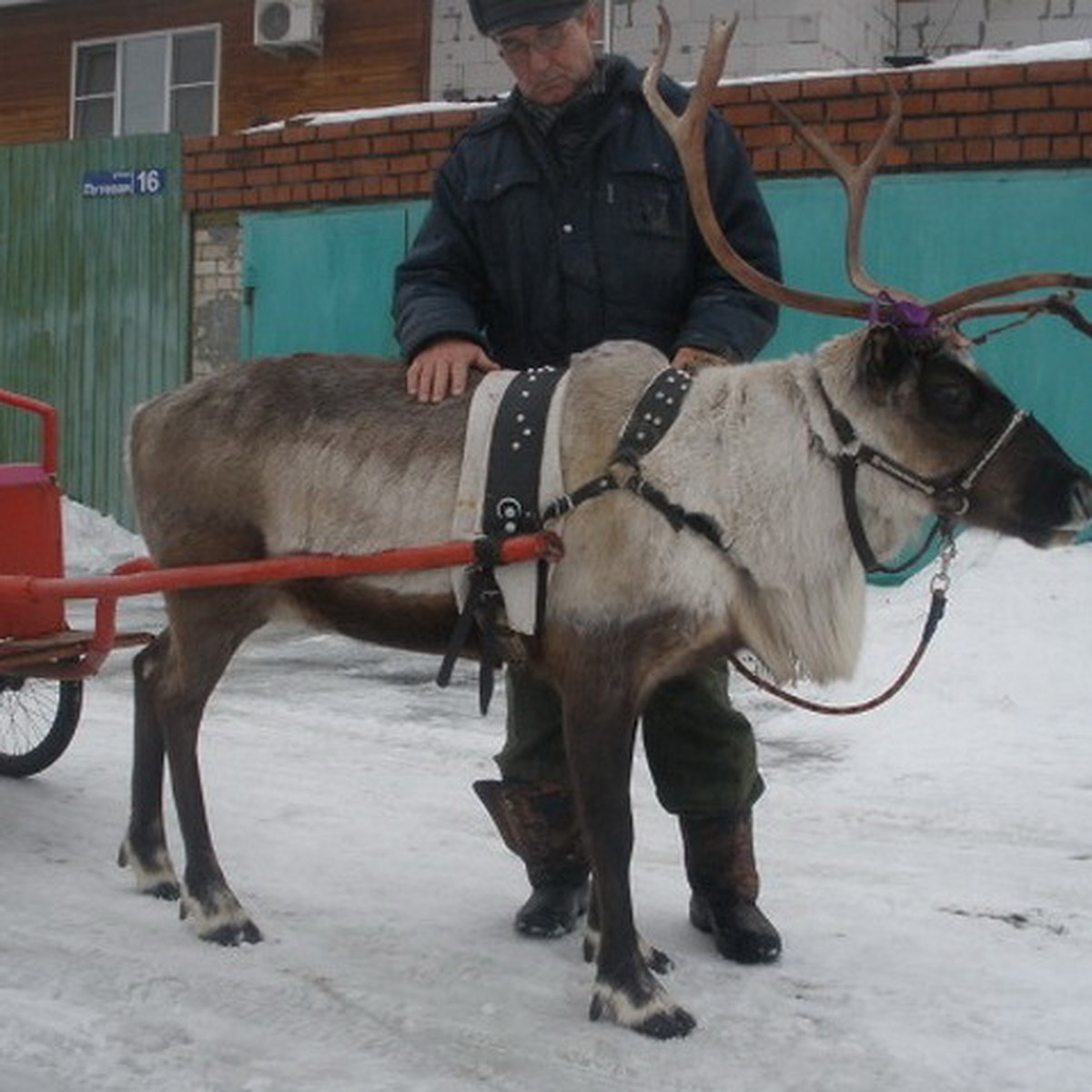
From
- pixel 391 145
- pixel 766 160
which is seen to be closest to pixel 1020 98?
pixel 766 160

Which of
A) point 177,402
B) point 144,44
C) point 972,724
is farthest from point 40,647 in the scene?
point 144,44

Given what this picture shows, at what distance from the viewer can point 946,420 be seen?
9.76ft

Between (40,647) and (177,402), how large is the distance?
114 centimetres

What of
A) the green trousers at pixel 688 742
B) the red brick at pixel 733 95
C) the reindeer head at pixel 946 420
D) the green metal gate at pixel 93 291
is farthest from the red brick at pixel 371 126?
the reindeer head at pixel 946 420

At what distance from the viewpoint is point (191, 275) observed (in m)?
11.1

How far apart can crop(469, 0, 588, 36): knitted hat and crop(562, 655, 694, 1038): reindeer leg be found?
133 cm

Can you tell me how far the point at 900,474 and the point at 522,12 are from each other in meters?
1.24

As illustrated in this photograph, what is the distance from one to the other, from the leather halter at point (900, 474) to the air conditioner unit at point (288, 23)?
13253 millimetres

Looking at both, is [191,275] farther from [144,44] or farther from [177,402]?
[177,402]

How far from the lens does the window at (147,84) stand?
16.4 meters

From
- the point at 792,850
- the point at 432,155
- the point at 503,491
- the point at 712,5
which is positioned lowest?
the point at 792,850

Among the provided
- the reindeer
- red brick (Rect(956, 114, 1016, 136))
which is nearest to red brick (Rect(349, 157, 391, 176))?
red brick (Rect(956, 114, 1016, 136))

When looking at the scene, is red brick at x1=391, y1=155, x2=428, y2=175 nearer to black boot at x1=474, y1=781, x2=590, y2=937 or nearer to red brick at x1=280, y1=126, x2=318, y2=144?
red brick at x1=280, y1=126, x2=318, y2=144

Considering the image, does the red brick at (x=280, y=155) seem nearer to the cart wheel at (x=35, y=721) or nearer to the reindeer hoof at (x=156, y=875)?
the cart wheel at (x=35, y=721)
